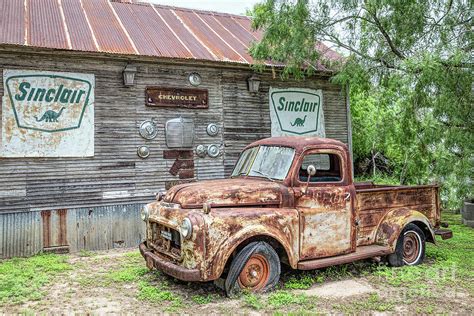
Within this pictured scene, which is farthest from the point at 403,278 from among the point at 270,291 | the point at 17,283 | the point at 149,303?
the point at 17,283

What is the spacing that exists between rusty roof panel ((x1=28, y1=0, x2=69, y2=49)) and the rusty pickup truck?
14.1ft

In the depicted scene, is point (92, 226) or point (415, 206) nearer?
point (415, 206)

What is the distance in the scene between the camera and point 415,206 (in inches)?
268

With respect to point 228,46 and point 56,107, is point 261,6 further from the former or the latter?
point 56,107

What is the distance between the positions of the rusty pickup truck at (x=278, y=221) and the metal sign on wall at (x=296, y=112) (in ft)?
13.7

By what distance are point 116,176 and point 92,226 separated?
1149mm

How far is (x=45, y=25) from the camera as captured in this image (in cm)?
891

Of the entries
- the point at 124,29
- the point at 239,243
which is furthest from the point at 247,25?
the point at 239,243

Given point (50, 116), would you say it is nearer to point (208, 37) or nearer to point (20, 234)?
point (20, 234)

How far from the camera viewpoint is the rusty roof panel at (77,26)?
8.41 metres

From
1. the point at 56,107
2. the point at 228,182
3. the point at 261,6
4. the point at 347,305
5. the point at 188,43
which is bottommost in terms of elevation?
the point at 347,305

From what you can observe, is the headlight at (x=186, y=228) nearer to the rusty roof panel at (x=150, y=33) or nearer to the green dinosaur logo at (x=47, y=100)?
the green dinosaur logo at (x=47, y=100)

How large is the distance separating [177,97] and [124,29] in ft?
7.50

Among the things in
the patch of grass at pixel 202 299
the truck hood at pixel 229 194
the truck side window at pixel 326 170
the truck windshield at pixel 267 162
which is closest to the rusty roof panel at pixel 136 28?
the truck windshield at pixel 267 162
